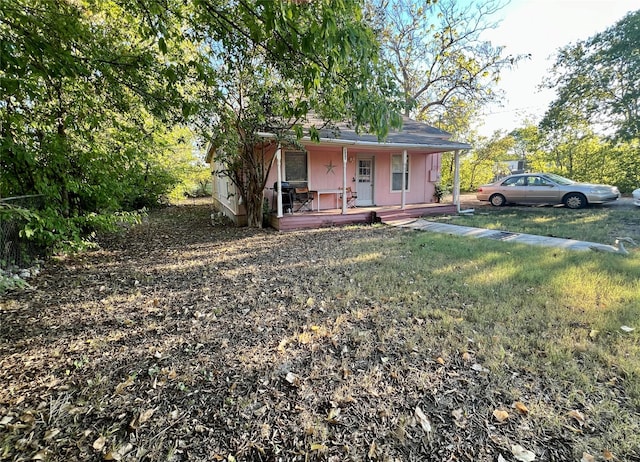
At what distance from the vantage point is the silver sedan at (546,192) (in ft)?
34.7

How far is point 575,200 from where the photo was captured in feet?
35.3

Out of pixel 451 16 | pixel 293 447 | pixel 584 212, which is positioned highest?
pixel 451 16

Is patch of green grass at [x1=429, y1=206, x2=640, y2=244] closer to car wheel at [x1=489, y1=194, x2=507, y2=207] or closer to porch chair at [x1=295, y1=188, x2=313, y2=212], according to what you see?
car wheel at [x1=489, y1=194, x2=507, y2=207]

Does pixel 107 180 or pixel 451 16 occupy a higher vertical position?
pixel 451 16

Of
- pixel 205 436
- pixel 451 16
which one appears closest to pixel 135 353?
pixel 205 436

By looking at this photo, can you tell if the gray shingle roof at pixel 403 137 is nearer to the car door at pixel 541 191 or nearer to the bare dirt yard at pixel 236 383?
the car door at pixel 541 191

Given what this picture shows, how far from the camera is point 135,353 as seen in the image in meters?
2.47

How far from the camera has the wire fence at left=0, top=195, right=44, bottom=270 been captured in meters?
3.93

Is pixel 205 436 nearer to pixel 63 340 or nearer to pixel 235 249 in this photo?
pixel 63 340

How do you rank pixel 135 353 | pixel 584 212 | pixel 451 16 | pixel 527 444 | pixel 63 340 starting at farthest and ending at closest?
1. pixel 451 16
2. pixel 584 212
3. pixel 63 340
4. pixel 135 353
5. pixel 527 444

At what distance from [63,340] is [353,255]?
406 centimetres

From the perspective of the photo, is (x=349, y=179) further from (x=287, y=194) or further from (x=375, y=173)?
(x=287, y=194)

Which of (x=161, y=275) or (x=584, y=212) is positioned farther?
(x=584, y=212)

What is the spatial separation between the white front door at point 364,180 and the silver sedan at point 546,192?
581 centimetres
